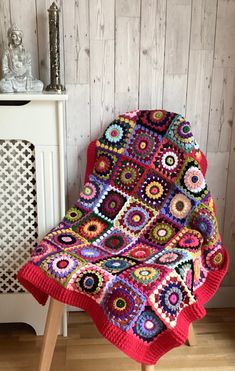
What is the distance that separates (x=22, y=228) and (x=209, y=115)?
2.87 feet

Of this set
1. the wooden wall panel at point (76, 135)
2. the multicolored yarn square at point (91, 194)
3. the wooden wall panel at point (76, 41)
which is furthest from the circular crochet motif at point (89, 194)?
the wooden wall panel at point (76, 41)

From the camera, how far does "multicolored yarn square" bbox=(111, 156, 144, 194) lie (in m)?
1.62

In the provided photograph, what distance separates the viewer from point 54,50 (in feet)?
5.13

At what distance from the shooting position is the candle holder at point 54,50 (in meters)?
1.53

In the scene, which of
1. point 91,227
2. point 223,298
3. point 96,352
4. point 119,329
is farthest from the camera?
point 223,298

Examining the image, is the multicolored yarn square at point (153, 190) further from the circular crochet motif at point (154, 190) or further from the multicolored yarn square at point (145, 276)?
the multicolored yarn square at point (145, 276)

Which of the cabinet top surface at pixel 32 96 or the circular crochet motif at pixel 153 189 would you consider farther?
the circular crochet motif at pixel 153 189

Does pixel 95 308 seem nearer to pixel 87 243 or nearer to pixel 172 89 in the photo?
pixel 87 243

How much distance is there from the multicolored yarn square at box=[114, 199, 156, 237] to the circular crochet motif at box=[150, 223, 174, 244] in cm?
4

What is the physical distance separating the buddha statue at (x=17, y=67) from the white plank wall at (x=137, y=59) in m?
0.10

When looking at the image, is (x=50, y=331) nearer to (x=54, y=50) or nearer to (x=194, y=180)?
(x=194, y=180)

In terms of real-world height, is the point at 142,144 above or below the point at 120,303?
above

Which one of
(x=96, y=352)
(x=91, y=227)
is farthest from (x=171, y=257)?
(x=96, y=352)

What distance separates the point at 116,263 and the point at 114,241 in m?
0.17
